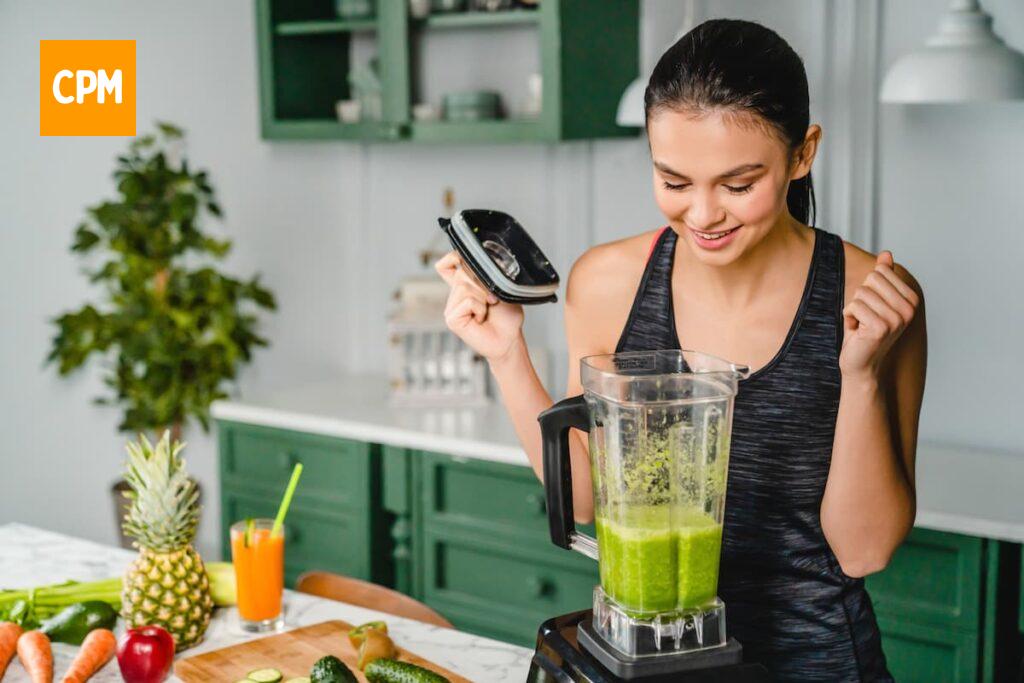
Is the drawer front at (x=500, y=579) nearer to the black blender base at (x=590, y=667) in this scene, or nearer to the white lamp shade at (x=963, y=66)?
the white lamp shade at (x=963, y=66)

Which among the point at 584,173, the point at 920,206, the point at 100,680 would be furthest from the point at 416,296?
the point at 100,680

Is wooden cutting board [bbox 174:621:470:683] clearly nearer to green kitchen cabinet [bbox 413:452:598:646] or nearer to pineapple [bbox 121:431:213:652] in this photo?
pineapple [bbox 121:431:213:652]

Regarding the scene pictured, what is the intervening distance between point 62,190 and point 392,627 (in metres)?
2.73

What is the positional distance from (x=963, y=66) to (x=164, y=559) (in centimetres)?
172

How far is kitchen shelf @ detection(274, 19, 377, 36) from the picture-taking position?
11.5 ft

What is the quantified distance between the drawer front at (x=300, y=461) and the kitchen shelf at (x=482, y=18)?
3.78 ft

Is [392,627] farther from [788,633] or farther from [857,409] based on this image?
[857,409]

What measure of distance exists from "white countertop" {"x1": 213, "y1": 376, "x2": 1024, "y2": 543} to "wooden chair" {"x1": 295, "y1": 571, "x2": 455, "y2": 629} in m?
0.80

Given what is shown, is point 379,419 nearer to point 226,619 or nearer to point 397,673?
point 226,619

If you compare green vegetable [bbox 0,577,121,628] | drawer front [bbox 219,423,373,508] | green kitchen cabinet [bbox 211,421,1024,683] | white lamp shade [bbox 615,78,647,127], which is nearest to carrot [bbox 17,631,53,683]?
green vegetable [bbox 0,577,121,628]

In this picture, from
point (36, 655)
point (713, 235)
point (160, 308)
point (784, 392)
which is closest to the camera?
point (713, 235)

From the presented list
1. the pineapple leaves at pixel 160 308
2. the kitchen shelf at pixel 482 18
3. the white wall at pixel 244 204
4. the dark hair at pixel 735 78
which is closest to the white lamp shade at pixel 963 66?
the white wall at pixel 244 204

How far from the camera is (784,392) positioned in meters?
1.54

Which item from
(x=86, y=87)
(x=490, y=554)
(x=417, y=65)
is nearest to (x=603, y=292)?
(x=490, y=554)
